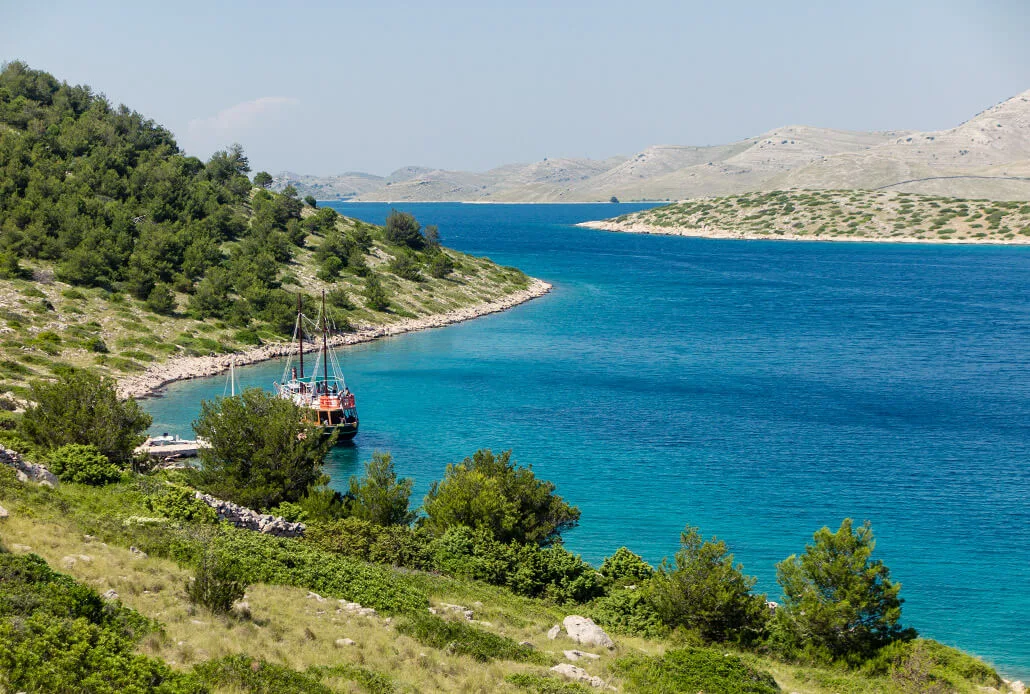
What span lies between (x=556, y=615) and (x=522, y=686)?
8.81 m

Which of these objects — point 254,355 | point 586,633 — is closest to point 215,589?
point 586,633

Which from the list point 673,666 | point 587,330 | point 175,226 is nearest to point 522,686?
point 673,666

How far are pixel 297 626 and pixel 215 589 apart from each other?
6.94ft

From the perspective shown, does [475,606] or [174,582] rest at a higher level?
[174,582]

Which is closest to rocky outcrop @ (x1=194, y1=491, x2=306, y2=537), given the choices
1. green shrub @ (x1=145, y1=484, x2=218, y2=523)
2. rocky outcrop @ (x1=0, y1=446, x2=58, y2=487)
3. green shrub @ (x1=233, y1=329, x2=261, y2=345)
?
green shrub @ (x1=145, y1=484, x2=218, y2=523)

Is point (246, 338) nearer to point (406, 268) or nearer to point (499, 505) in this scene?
point (406, 268)

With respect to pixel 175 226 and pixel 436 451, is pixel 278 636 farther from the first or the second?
pixel 175 226

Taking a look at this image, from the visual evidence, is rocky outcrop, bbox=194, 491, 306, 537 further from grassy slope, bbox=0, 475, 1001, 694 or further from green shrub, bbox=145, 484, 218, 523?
grassy slope, bbox=0, 475, 1001, 694

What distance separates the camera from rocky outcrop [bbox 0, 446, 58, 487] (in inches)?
1126

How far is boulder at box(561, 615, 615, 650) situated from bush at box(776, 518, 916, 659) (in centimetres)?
607

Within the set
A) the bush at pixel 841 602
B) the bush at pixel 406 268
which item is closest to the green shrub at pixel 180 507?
the bush at pixel 841 602

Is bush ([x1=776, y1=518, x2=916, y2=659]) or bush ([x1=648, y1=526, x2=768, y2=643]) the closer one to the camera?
bush ([x1=776, y1=518, x2=916, y2=659])

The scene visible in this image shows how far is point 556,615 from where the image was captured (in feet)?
88.6

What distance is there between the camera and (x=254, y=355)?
76.9m
